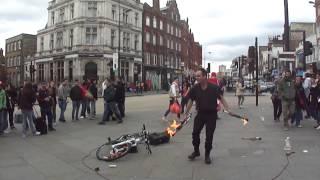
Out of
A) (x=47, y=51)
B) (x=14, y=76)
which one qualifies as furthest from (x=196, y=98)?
(x=14, y=76)

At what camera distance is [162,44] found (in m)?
76.0

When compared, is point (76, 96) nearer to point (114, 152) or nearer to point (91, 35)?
point (114, 152)

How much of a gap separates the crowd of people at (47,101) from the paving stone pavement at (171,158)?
66 centimetres

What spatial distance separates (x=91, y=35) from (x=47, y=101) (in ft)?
148

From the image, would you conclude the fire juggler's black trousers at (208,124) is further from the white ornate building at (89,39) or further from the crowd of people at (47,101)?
the white ornate building at (89,39)

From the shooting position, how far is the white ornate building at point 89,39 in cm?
5759

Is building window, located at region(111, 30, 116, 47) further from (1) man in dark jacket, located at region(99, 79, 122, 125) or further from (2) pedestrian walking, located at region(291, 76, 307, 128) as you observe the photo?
(2) pedestrian walking, located at region(291, 76, 307, 128)

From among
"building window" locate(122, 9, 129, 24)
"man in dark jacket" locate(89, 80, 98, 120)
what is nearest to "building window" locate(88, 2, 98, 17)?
"building window" locate(122, 9, 129, 24)

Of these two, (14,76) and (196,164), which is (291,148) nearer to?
(196,164)

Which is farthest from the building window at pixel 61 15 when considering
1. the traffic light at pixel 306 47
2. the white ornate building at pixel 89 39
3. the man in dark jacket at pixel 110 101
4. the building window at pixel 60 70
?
the traffic light at pixel 306 47

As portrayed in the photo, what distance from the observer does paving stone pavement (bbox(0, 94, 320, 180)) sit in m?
7.80

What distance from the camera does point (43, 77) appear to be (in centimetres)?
6669

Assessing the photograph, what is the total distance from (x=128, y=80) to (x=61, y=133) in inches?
1946

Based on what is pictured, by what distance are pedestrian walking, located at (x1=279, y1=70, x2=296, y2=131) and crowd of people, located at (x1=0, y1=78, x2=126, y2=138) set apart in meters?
5.93
